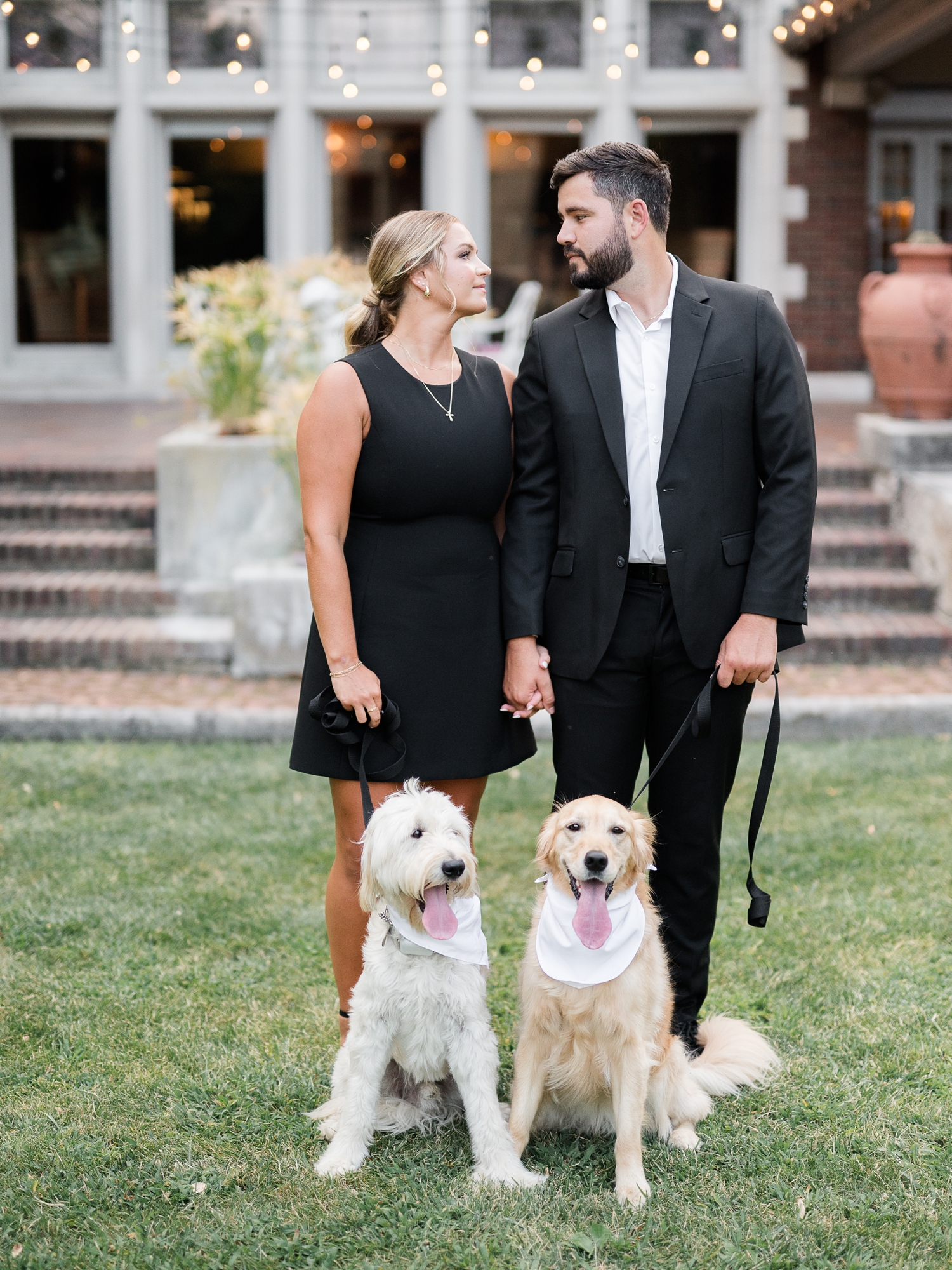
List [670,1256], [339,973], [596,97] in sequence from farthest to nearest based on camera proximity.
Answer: [596,97], [339,973], [670,1256]

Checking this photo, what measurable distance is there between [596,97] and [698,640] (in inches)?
398

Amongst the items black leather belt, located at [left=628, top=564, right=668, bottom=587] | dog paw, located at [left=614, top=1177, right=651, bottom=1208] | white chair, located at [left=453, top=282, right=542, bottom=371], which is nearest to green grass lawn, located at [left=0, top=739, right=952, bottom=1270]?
dog paw, located at [left=614, top=1177, right=651, bottom=1208]

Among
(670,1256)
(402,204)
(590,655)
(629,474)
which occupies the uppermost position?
(402,204)

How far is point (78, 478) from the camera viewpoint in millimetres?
8516

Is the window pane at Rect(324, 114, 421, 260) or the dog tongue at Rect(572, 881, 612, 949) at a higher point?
the window pane at Rect(324, 114, 421, 260)

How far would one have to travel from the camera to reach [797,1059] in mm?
3441

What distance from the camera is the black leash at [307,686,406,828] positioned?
3.05m

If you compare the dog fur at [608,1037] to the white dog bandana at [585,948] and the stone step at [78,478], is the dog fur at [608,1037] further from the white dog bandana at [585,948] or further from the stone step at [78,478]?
the stone step at [78,478]

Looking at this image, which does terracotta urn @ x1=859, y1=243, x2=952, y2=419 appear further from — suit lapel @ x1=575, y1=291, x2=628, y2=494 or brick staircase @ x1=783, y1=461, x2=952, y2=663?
suit lapel @ x1=575, y1=291, x2=628, y2=494

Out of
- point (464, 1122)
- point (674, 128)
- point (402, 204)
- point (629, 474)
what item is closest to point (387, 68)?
point (402, 204)

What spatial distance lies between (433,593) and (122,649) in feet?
14.7

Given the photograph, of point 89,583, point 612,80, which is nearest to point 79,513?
point 89,583

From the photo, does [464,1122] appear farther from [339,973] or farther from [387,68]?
[387,68]

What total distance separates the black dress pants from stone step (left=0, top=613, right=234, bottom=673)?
13.8 ft
